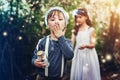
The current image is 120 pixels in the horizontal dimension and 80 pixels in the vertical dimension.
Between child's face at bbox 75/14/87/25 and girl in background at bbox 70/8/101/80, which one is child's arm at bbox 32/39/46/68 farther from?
child's face at bbox 75/14/87/25

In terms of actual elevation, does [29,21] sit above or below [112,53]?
above

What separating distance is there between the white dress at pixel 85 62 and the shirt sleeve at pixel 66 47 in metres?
0.05

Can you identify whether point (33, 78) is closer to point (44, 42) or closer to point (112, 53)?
point (44, 42)

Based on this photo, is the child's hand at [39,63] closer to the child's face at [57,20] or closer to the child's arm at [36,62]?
the child's arm at [36,62]

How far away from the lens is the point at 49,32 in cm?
299

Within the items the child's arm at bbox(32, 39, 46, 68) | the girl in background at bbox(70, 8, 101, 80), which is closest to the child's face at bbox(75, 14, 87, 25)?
the girl in background at bbox(70, 8, 101, 80)

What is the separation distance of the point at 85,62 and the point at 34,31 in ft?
1.46

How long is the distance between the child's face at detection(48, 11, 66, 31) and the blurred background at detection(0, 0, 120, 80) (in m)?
0.05

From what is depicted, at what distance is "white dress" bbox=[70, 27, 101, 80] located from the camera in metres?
2.95

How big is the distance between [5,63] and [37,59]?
263mm

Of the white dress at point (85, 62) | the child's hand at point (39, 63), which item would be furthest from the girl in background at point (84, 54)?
the child's hand at point (39, 63)

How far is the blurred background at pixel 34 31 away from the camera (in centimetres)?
297

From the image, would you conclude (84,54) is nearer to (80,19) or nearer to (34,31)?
(80,19)

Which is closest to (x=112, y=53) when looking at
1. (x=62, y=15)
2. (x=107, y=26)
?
(x=107, y=26)
